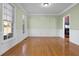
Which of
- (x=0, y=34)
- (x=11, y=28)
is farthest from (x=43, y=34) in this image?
(x=0, y=34)

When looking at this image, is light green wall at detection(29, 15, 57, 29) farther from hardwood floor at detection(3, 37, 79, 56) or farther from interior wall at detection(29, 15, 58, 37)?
hardwood floor at detection(3, 37, 79, 56)

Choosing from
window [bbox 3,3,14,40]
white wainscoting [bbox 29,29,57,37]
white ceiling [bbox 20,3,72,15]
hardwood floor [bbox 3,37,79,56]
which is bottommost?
hardwood floor [bbox 3,37,79,56]

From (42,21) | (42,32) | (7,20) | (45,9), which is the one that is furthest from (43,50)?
(42,21)

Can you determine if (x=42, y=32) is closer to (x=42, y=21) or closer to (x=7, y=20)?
(x=42, y=21)

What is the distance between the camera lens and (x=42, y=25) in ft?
41.2

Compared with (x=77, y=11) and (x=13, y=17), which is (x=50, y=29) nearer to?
(x=77, y=11)

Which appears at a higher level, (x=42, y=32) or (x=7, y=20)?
(x=7, y=20)

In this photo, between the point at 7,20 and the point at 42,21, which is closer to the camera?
→ the point at 7,20

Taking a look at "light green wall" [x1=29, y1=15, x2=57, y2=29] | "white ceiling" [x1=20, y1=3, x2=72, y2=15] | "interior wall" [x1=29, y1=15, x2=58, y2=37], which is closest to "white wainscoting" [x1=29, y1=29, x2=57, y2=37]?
"interior wall" [x1=29, y1=15, x2=58, y2=37]

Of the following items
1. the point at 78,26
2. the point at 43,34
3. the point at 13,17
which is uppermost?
the point at 13,17

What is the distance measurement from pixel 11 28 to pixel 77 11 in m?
3.95

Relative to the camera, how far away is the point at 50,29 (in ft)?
41.4

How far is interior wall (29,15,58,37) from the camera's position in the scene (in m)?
12.5

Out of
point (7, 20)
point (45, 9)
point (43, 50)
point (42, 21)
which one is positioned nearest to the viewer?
point (43, 50)
